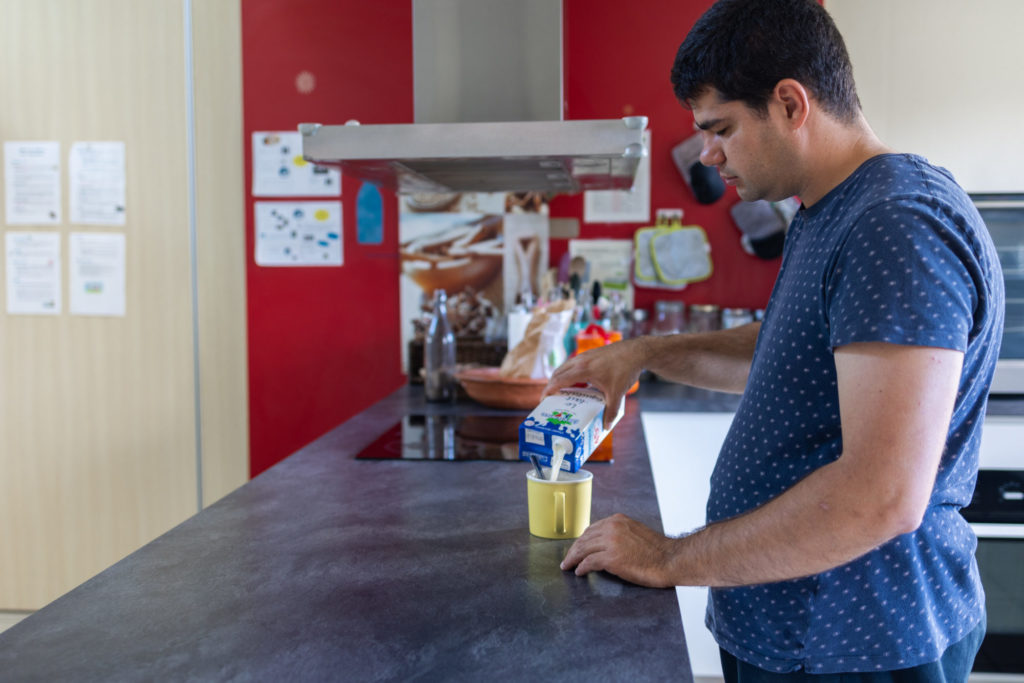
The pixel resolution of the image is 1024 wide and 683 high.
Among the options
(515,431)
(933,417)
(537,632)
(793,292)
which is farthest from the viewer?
(515,431)

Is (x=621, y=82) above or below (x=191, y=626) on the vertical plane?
above

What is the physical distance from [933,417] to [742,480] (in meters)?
0.35

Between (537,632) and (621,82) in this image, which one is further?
(621,82)

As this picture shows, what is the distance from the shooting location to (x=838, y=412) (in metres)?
0.98

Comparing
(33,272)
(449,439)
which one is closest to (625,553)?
(449,439)

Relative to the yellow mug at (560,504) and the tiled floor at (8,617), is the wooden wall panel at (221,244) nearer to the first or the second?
the tiled floor at (8,617)

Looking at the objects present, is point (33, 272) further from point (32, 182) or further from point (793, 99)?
point (793, 99)

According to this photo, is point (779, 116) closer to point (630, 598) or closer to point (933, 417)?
point (933, 417)

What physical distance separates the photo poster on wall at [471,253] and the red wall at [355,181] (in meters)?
0.08

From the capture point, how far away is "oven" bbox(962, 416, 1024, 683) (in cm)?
224

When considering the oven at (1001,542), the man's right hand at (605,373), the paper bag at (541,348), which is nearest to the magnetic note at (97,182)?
the paper bag at (541,348)

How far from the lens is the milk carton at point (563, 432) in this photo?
1126mm

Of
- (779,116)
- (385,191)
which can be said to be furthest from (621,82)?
(779,116)

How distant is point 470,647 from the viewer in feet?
2.87
